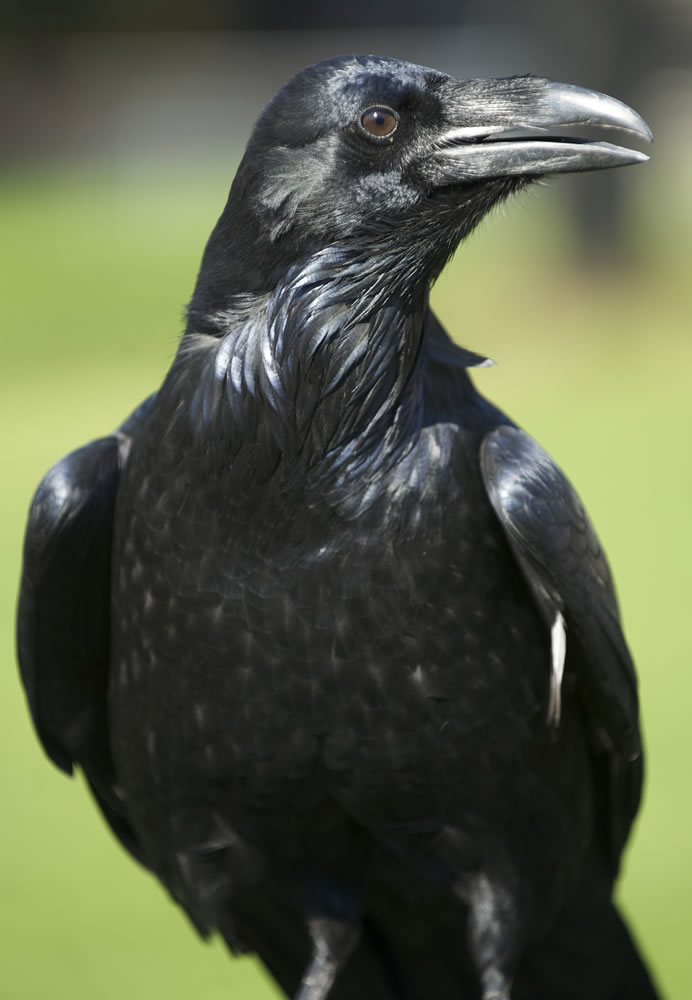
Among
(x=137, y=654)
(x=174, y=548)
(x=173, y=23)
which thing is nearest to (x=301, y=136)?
(x=174, y=548)

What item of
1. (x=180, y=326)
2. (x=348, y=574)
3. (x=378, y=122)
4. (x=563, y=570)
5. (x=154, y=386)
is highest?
(x=378, y=122)

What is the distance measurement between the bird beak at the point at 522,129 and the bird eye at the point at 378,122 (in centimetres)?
9

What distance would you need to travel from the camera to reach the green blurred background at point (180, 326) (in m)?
4.24

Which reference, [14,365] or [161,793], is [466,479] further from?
[14,365]

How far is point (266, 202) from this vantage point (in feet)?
7.91

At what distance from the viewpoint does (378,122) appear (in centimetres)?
237

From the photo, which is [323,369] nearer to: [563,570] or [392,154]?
[392,154]

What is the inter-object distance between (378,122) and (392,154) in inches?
2.4

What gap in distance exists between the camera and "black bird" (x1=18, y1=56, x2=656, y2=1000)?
7.92ft

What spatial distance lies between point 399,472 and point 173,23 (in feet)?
86.8

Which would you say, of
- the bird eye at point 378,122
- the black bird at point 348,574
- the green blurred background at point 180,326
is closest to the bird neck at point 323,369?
the black bird at point 348,574

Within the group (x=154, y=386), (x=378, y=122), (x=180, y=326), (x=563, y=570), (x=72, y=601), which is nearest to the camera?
(x=378, y=122)

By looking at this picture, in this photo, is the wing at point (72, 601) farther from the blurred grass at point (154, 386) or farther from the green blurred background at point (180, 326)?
the green blurred background at point (180, 326)

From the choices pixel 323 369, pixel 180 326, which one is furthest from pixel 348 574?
pixel 180 326
